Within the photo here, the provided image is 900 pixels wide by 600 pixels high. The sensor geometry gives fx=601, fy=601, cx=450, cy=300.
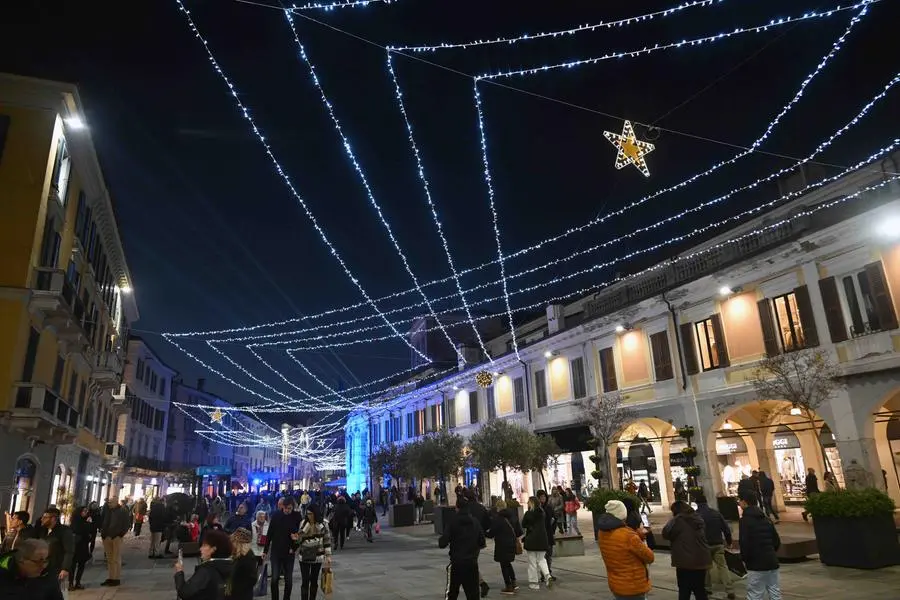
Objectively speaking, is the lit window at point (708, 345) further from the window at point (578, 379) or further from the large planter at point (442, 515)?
the large planter at point (442, 515)

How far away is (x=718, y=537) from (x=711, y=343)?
12948 mm

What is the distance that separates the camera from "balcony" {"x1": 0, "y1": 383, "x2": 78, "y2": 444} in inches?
650

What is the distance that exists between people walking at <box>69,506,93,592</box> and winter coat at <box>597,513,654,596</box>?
10.9m

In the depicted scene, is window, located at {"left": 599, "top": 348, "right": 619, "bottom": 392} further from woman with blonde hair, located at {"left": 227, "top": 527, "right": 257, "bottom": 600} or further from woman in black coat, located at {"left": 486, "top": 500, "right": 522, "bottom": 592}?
woman with blonde hair, located at {"left": 227, "top": 527, "right": 257, "bottom": 600}

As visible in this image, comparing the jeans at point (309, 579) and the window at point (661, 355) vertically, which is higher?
the window at point (661, 355)

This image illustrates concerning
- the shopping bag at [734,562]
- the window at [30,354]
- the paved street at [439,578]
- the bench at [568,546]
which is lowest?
the paved street at [439,578]

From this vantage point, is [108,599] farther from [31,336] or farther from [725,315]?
[725,315]

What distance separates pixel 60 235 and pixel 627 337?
20.9m

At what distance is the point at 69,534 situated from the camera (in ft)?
28.1

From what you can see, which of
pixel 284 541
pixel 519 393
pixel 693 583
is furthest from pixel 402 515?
pixel 693 583

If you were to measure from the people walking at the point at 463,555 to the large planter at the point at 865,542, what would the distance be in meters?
7.45

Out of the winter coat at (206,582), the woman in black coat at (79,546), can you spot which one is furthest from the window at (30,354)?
the winter coat at (206,582)

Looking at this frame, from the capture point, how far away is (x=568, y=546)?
579 inches

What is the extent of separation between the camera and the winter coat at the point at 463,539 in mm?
7781
